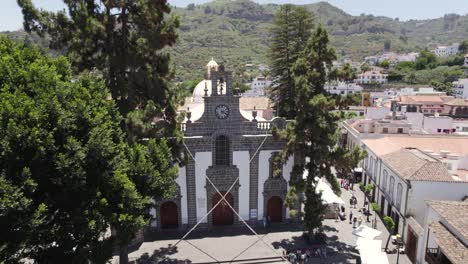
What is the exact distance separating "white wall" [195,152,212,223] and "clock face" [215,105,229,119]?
2698mm

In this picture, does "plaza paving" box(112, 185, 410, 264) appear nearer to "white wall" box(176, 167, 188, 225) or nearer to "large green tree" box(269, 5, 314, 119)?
"white wall" box(176, 167, 188, 225)

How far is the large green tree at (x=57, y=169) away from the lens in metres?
10.5

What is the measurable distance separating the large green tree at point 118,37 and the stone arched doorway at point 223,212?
30.4 feet

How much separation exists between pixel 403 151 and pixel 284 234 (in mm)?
11774

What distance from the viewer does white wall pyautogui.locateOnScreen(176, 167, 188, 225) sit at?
2338 cm

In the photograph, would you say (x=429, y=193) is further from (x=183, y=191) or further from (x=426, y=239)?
(x=183, y=191)

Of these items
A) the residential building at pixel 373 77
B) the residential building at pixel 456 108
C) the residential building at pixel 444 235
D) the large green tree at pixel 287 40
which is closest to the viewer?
the residential building at pixel 444 235

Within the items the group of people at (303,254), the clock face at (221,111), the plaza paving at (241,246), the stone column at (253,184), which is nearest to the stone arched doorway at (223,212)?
the plaza paving at (241,246)

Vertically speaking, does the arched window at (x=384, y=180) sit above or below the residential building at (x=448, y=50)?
below

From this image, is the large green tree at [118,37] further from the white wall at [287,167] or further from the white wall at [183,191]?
the white wall at [287,167]

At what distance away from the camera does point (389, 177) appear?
25797 mm

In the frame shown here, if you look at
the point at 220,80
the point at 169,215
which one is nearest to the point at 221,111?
the point at 220,80

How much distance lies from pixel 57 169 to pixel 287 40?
30.1m

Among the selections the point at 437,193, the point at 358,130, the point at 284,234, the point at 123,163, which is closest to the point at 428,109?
the point at 358,130
